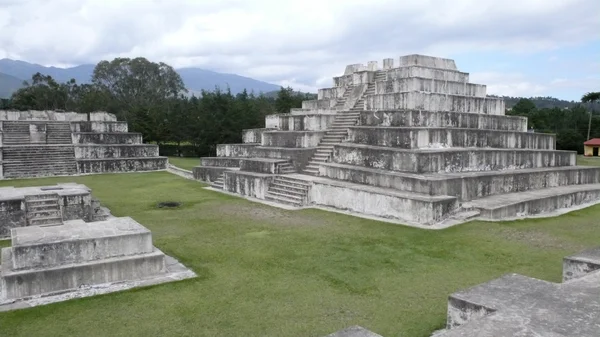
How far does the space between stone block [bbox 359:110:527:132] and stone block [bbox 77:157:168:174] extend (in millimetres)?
11517

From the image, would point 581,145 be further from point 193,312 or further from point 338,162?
point 193,312

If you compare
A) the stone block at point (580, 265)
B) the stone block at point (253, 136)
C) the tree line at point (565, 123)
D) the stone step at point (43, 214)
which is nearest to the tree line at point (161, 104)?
the stone block at point (253, 136)

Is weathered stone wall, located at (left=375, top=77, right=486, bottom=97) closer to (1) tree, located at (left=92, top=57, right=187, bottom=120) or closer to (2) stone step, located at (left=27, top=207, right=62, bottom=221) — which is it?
(2) stone step, located at (left=27, top=207, right=62, bottom=221)

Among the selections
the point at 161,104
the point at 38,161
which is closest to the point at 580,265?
the point at 38,161

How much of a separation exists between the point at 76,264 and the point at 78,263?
41 millimetres

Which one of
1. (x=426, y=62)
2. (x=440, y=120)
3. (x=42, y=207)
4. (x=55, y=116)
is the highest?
(x=426, y=62)

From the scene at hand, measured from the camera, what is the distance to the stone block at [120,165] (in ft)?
65.3

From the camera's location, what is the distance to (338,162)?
1402cm

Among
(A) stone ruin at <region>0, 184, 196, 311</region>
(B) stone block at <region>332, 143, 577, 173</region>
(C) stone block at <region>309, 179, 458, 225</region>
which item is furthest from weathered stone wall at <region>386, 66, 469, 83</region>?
(A) stone ruin at <region>0, 184, 196, 311</region>

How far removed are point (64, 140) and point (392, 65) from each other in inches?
628

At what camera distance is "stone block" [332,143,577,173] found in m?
11.5

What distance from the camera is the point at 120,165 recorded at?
20719 mm

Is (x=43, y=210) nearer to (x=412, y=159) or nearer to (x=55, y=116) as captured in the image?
(x=412, y=159)

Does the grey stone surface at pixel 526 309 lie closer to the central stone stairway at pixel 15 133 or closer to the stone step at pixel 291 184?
the stone step at pixel 291 184
